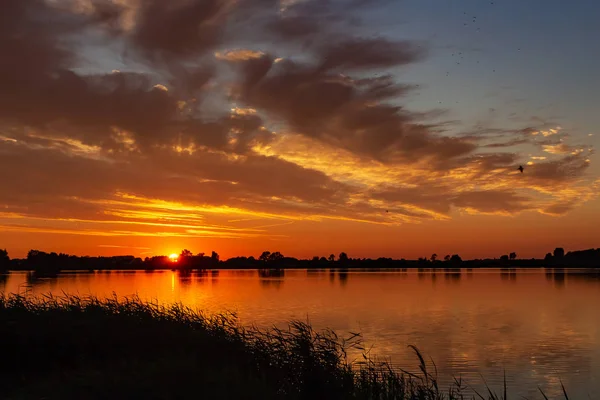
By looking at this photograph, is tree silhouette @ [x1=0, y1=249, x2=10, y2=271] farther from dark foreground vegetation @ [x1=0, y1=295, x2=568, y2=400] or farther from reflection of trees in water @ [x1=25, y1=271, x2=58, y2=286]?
dark foreground vegetation @ [x1=0, y1=295, x2=568, y2=400]

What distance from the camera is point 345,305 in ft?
218

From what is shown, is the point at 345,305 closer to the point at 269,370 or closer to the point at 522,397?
the point at 522,397

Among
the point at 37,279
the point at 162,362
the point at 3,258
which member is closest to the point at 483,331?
the point at 162,362

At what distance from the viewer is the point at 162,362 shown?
51.2ft

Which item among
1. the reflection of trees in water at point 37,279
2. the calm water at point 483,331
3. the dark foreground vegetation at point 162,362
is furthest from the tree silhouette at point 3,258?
the dark foreground vegetation at point 162,362

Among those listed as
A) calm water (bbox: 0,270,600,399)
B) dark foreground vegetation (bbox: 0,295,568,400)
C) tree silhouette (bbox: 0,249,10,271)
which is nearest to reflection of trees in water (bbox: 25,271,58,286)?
tree silhouette (bbox: 0,249,10,271)

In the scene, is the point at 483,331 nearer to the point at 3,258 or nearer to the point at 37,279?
the point at 37,279

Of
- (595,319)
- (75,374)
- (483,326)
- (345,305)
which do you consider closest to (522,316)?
(595,319)

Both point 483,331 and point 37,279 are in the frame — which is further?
point 37,279

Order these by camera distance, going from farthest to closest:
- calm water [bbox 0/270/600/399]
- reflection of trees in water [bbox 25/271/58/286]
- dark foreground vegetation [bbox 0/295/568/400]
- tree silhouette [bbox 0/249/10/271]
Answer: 1. tree silhouette [bbox 0/249/10/271]
2. reflection of trees in water [bbox 25/271/58/286]
3. calm water [bbox 0/270/600/399]
4. dark foreground vegetation [bbox 0/295/568/400]

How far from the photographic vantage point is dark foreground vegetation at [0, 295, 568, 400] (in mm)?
13969

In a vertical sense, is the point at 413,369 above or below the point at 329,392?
below

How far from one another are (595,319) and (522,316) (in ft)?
21.9

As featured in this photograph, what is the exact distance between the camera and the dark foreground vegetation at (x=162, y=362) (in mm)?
13969
